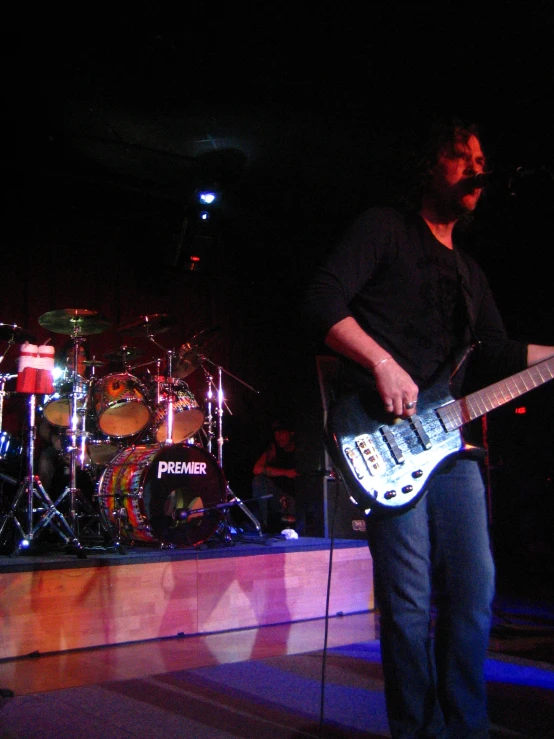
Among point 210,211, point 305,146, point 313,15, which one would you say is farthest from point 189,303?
point 313,15

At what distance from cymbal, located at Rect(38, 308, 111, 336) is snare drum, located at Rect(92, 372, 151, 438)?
50cm

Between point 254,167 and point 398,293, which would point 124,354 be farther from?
point 398,293

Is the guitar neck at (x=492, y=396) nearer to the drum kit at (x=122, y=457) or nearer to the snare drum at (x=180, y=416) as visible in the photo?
the drum kit at (x=122, y=457)

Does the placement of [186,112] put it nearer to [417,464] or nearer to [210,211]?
[210,211]

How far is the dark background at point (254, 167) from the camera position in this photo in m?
5.06

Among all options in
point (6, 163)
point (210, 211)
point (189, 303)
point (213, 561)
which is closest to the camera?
point (213, 561)

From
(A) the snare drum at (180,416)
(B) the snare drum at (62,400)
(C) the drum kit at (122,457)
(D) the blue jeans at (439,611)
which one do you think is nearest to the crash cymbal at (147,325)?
(C) the drum kit at (122,457)

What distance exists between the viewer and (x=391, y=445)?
1.82 metres

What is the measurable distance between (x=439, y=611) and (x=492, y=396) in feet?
2.23

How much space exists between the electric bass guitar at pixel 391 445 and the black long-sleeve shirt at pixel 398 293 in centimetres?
9

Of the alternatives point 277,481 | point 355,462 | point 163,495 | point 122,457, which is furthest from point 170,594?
point 277,481

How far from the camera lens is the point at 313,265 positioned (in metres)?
8.57

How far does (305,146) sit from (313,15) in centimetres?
198

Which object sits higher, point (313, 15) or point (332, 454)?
point (313, 15)
